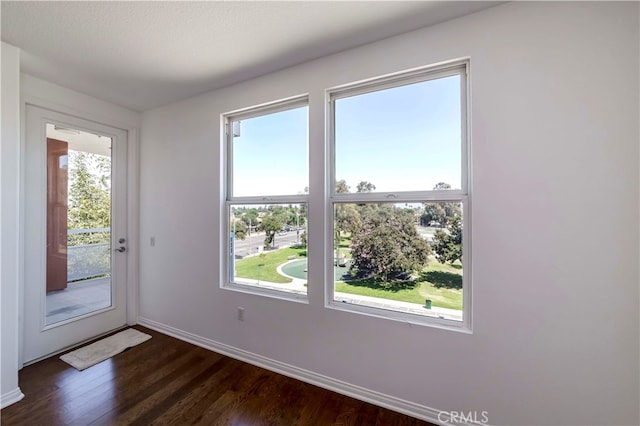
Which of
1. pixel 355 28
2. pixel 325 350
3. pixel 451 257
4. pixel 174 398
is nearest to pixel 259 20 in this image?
pixel 355 28

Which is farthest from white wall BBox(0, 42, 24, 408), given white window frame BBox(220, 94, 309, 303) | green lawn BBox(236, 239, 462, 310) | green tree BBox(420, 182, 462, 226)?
green tree BBox(420, 182, 462, 226)

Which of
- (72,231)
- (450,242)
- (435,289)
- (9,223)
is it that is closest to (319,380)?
(435,289)

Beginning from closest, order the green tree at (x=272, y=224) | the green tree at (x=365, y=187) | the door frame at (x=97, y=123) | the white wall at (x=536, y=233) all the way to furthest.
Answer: the white wall at (x=536, y=233) < the green tree at (x=365, y=187) < the door frame at (x=97, y=123) < the green tree at (x=272, y=224)

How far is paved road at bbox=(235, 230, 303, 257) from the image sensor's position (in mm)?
2188

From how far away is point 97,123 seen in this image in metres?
2.65

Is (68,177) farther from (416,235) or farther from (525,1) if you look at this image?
(525,1)

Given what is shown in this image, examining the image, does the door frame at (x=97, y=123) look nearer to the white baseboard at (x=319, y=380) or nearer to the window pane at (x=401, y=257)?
the white baseboard at (x=319, y=380)

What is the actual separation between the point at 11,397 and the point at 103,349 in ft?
2.20

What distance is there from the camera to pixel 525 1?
1375mm

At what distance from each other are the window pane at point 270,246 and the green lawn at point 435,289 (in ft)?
2.41

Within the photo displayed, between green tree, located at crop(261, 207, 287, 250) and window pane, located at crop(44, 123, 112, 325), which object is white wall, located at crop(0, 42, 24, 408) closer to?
window pane, located at crop(44, 123, 112, 325)

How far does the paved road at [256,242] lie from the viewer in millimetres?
2188

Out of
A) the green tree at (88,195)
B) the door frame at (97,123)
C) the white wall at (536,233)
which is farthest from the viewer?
the green tree at (88,195)

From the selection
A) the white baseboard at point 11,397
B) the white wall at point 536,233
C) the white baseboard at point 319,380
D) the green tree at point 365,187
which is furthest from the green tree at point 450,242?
the white baseboard at point 11,397
